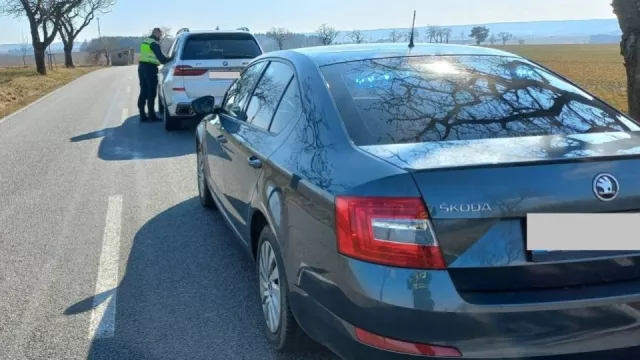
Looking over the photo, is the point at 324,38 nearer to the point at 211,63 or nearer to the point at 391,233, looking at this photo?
the point at 211,63

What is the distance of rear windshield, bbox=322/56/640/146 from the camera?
2941mm

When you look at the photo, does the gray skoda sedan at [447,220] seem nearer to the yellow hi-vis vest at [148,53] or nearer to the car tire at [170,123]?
the car tire at [170,123]

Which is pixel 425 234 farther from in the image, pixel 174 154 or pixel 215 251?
pixel 174 154

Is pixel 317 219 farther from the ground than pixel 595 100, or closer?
closer

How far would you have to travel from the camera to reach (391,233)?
7.84 feet

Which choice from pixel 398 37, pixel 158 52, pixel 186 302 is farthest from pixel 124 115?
pixel 186 302

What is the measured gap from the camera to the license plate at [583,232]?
7.68 ft

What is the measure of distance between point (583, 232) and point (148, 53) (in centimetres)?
1132

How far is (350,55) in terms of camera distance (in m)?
3.75

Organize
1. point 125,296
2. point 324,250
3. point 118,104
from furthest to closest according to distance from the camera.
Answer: point 118,104 < point 125,296 < point 324,250

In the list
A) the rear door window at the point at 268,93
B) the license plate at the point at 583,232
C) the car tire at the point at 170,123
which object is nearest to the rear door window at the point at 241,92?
the rear door window at the point at 268,93

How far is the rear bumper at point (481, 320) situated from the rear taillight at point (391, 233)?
0.04 m

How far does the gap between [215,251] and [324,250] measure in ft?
8.67

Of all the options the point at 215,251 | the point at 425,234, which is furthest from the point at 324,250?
the point at 215,251
